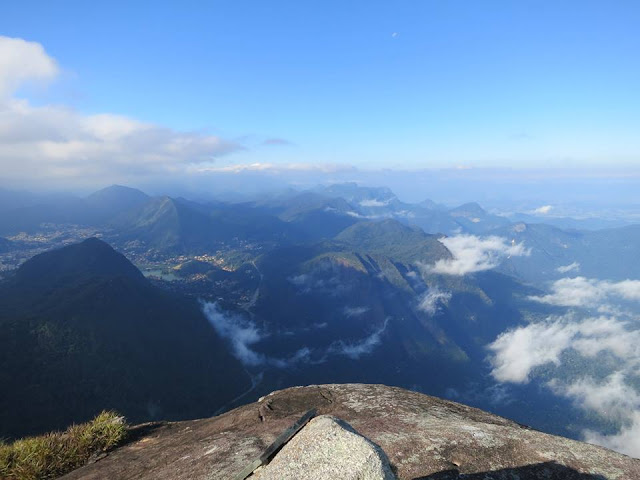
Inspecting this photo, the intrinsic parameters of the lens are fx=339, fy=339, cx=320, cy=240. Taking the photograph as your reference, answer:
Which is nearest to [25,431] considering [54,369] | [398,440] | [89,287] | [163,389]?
[54,369]

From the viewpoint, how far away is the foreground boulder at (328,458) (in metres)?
4.89

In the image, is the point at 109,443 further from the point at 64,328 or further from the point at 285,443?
the point at 64,328

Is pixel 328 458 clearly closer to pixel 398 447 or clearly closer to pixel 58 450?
pixel 398 447

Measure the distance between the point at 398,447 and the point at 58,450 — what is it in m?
10.5

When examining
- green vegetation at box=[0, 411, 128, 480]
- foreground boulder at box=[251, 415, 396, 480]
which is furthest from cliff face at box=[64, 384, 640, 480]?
foreground boulder at box=[251, 415, 396, 480]

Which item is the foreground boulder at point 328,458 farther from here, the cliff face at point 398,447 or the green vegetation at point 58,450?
the green vegetation at point 58,450

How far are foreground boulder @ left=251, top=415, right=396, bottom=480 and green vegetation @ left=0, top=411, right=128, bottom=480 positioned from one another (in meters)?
8.79

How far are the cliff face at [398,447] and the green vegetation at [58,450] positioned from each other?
693 mm

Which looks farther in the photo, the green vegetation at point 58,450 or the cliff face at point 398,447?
the green vegetation at point 58,450

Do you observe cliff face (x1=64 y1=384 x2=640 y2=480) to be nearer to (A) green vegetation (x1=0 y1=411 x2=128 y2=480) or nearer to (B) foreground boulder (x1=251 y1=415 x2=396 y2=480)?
(A) green vegetation (x1=0 y1=411 x2=128 y2=480)

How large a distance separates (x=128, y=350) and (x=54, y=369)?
41.7 m

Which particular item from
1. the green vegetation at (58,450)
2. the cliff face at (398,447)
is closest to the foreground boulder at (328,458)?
the cliff face at (398,447)

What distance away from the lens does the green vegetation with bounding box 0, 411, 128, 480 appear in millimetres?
9789

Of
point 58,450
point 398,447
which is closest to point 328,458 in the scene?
point 398,447
